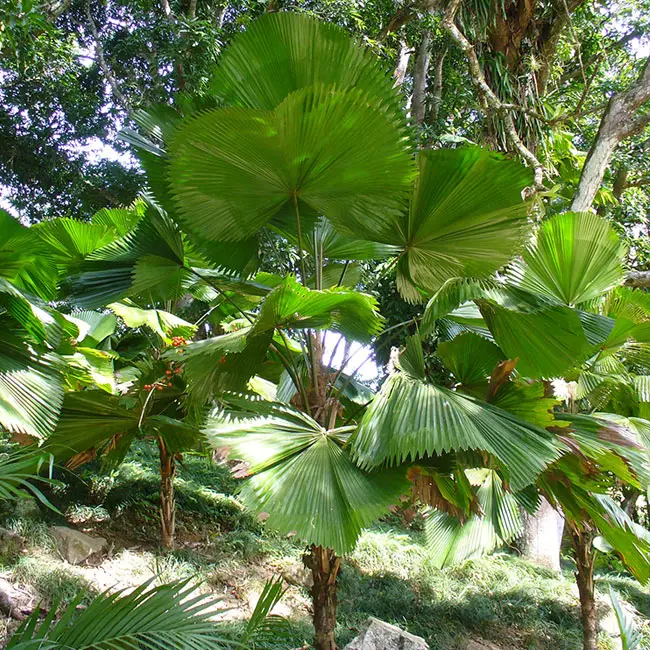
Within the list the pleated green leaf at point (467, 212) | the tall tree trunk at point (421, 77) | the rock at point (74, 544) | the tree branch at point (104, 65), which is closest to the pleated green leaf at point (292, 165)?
the pleated green leaf at point (467, 212)

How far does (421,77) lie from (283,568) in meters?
6.81

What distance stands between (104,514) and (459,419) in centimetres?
424

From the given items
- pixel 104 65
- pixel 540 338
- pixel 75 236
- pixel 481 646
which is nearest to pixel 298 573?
pixel 481 646

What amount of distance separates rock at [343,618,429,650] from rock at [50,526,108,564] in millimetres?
2505

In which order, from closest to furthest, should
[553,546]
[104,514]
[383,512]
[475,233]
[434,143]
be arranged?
1. [383,512]
2. [475,233]
3. [104,514]
4. [553,546]
5. [434,143]

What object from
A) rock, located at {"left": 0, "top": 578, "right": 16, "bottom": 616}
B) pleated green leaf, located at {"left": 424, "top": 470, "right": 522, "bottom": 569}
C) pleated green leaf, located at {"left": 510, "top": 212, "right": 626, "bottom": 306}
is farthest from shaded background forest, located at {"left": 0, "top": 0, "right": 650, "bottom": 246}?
rock, located at {"left": 0, "top": 578, "right": 16, "bottom": 616}

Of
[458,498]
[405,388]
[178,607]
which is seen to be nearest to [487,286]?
[405,388]

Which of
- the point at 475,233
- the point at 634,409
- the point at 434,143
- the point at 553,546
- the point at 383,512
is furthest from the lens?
the point at 434,143

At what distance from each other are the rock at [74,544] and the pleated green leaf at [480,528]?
262 centimetres

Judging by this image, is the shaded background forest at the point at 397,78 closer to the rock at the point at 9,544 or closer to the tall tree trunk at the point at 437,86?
the tall tree trunk at the point at 437,86

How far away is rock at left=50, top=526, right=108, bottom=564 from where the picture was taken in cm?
454

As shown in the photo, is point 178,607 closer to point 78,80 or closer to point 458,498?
point 458,498

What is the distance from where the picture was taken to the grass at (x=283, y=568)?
4480 millimetres

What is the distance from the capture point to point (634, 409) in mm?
4363
